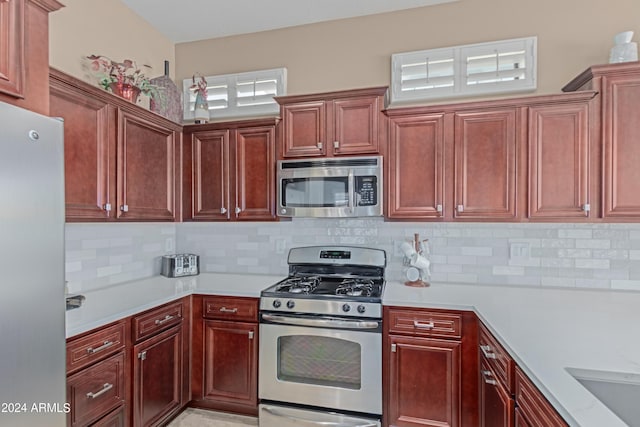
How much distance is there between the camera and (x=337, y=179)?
2514mm

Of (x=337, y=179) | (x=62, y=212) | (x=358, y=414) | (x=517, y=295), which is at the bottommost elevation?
(x=358, y=414)

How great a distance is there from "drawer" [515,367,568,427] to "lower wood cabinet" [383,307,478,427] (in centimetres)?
67

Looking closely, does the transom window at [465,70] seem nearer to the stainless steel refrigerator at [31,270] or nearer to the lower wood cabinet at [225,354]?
the lower wood cabinet at [225,354]

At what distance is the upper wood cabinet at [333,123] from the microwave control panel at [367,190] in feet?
0.66

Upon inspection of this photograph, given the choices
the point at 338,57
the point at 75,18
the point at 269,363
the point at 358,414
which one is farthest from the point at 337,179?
the point at 75,18

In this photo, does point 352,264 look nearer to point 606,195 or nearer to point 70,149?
point 606,195

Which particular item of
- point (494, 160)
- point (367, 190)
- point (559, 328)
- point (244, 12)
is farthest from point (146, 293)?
point (494, 160)

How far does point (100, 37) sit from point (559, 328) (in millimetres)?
3317

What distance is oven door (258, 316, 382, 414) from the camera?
2.16 meters

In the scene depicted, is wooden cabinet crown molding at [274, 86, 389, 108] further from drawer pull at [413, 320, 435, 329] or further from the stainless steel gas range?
drawer pull at [413, 320, 435, 329]

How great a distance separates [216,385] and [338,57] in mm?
2679

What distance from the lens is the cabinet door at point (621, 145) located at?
6.79 ft

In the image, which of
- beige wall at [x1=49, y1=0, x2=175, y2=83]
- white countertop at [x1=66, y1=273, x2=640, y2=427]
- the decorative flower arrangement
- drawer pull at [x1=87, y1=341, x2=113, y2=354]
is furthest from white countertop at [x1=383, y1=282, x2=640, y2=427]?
beige wall at [x1=49, y1=0, x2=175, y2=83]

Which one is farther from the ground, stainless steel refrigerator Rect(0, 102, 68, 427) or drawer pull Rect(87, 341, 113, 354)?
stainless steel refrigerator Rect(0, 102, 68, 427)
